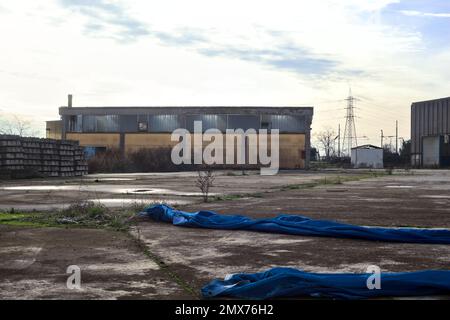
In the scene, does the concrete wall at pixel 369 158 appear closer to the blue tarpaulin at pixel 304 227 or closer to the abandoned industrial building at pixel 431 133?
the abandoned industrial building at pixel 431 133

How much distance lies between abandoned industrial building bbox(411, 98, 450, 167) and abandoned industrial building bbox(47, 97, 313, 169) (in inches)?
612

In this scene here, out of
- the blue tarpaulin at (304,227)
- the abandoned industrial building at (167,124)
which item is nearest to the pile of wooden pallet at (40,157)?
the blue tarpaulin at (304,227)

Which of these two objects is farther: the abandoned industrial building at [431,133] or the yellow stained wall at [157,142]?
the abandoned industrial building at [431,133]

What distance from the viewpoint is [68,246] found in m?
7.02

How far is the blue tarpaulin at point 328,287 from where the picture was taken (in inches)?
176

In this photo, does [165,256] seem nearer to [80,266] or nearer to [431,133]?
[80,266]

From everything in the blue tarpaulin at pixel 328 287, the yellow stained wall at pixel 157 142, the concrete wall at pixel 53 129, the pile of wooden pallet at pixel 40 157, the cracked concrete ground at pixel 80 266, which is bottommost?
the cracked concrete ground at pixel 80 266

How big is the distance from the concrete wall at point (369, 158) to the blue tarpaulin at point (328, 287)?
221 ft

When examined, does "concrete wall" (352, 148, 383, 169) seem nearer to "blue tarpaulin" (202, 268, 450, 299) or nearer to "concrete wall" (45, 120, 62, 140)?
"concrete wall" (45, 120, 62, 140)

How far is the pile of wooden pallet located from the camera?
27.4 meters

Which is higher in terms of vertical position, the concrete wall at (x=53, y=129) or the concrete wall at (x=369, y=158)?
the concrete wall at (x=53, y=129)

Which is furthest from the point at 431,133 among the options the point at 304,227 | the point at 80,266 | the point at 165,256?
the point at 80,266

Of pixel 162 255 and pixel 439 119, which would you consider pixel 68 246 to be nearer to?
pixel 162 255
